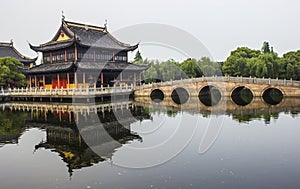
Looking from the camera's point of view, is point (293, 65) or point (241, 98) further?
point (293, 65)

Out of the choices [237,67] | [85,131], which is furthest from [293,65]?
[85,131]

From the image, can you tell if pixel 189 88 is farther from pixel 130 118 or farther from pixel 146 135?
pixel 146 135

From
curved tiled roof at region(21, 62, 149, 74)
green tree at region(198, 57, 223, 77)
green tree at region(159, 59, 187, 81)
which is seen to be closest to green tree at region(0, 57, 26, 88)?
curved tiled roof at region(21, 62, 149, 74)

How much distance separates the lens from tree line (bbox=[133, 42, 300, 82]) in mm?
37812

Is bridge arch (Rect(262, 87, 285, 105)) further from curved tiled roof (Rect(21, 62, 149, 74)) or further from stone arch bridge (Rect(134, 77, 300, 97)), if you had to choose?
curved tiled roof (Rect(21, 62, 149, 74))

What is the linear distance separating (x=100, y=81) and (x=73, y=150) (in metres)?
22.4

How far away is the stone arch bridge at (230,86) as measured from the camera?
94.8ft

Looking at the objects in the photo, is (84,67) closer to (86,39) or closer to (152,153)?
(86,39)

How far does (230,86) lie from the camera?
3116cm

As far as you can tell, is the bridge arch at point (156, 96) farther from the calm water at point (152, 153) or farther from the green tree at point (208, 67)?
the calm water at point (152, 153)

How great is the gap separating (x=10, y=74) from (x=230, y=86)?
24814 mm

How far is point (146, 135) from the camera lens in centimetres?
1421

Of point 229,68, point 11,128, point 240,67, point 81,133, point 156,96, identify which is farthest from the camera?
point 229,68

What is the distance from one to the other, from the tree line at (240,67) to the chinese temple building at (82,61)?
5295 millimetres
